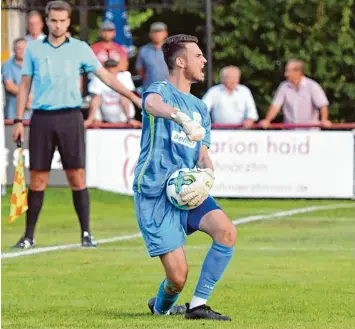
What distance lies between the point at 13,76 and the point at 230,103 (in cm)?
304

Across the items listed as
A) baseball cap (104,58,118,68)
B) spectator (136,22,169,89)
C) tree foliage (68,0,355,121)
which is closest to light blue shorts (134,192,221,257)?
baseball cap (104,58,118,68)

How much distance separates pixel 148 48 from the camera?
21078 millimetres

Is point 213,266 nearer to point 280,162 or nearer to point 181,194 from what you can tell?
point 181,194

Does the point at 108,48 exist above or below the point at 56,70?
below

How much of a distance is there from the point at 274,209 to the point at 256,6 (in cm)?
629

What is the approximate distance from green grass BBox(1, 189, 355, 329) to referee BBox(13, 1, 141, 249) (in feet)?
2.92

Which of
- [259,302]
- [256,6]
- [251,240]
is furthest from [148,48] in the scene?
[259,302]

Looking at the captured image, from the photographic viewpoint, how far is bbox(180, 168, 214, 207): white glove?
28.2 ft

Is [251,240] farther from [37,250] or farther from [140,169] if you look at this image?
[140,169]

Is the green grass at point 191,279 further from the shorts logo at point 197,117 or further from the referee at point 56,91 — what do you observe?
the shorts logo at point 197,117

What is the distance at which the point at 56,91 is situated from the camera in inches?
514

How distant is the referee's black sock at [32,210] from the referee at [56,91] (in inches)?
12.4

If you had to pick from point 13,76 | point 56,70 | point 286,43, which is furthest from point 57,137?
point 286,43

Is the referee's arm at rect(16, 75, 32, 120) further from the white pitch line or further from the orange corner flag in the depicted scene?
the white pitch line
